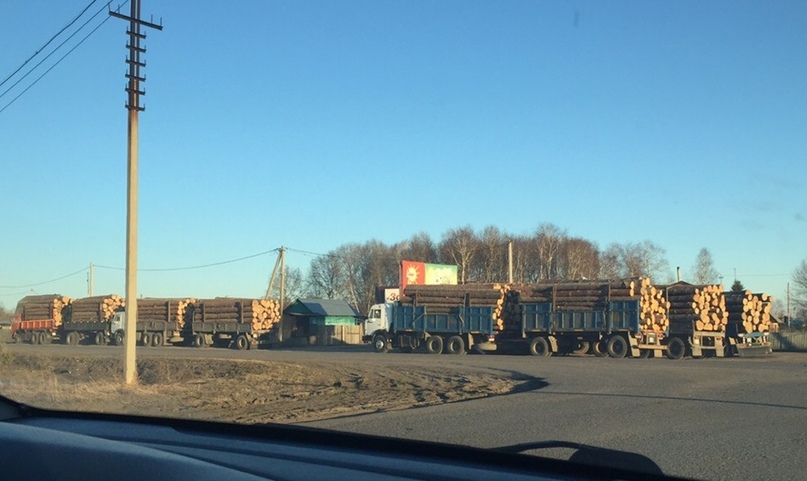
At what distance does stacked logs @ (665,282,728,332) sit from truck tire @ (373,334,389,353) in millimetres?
14581

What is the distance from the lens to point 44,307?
61469mm

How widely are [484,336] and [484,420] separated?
2595cm

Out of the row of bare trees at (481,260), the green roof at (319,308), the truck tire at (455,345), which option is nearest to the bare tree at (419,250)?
the row of bare trees at (481,260)

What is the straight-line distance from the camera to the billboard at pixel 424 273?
5678cm

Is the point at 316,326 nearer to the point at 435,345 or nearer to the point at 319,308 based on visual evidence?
the point at 319,308

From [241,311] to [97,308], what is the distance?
14400 mm

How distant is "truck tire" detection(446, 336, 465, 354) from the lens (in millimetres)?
37766

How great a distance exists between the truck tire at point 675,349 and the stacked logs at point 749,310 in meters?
3.26

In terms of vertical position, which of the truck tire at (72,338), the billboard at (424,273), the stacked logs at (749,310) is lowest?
the truck tire at (72,338)

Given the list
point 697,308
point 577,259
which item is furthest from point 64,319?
point 577,259

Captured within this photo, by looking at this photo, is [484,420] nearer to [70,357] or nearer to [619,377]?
[619,377]

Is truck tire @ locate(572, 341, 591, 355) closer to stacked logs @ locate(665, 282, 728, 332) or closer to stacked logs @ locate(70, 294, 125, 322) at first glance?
stacked logs @ locate(665, 282, 728, 332)

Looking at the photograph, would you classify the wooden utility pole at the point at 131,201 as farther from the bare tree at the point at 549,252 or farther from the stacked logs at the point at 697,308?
the bare tree at the point at 549,252

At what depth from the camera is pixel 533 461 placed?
148 inches
